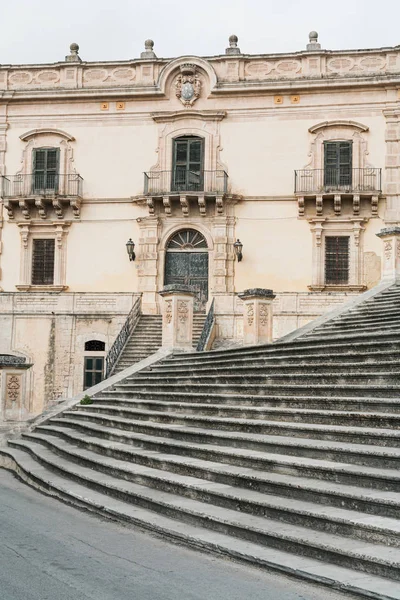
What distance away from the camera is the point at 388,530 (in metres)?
6.89

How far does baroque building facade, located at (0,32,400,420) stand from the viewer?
2997 centimetres

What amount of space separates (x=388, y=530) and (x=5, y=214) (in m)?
27.1

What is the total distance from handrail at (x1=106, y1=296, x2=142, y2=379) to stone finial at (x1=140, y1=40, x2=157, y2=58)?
10249 millimetres

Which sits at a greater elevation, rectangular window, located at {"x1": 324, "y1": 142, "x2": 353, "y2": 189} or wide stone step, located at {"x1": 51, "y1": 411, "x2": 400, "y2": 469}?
rectangular window, located at {"x1": 324, "y1": 142, "x2": 353, "y2": 189}

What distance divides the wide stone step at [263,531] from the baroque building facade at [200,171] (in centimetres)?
1939

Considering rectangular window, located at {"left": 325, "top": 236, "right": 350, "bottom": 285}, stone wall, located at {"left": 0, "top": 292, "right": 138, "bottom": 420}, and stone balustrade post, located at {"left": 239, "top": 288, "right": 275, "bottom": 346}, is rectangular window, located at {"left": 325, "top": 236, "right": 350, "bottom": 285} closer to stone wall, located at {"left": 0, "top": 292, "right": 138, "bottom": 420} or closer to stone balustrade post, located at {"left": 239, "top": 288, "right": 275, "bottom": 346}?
stone wall, located at {"left": 0, "top": 292, "right": 138, "bottom": 420}

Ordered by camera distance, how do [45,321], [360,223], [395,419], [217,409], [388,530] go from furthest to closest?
[360,223], [45,321], [217,409], [395,419], [388,530]

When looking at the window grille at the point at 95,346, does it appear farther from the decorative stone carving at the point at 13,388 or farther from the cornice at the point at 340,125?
the cornice at the point at 340,125

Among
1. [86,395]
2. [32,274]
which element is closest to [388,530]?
[86,395]

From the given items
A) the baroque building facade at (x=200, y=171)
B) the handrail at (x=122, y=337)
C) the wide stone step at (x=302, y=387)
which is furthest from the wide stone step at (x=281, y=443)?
the baroque building facade at (x=200, y=171)

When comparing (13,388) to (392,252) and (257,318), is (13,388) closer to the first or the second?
(257,318)

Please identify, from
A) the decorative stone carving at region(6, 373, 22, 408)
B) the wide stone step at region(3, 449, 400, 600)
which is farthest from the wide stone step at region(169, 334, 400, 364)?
the wide stone step at region(3, 449, 400, 600)

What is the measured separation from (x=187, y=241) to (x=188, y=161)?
9.75 ft

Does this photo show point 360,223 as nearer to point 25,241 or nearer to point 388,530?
point 25,241
